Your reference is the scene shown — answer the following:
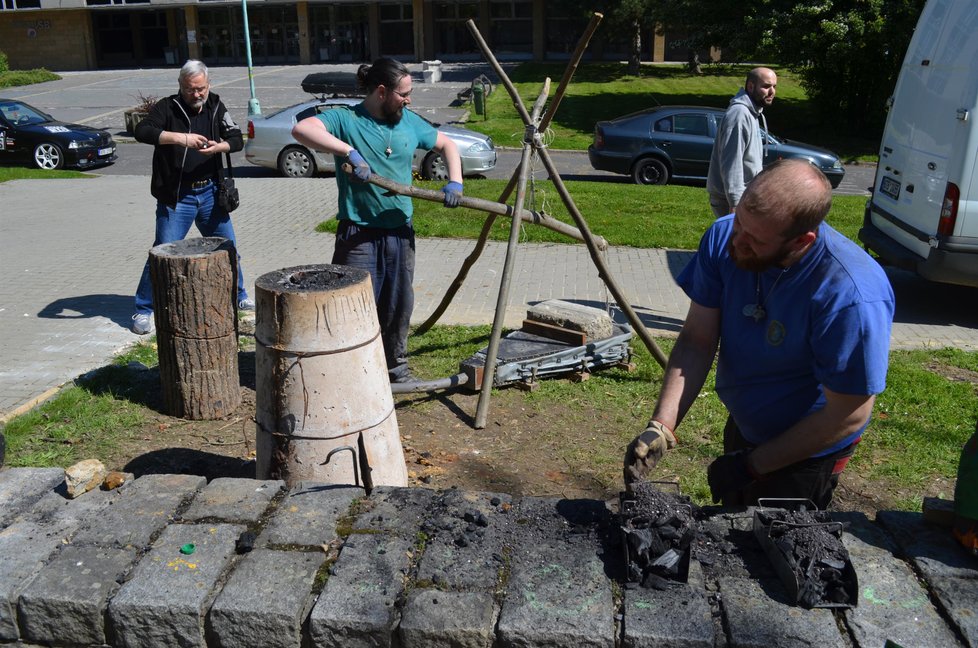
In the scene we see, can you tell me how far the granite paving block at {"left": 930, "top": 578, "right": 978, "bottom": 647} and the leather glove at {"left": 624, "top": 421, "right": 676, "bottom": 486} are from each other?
85 cm

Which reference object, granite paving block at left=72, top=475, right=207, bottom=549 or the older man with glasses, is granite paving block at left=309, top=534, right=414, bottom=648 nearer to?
granite paving block at left=72, top=475, right=207, bottom=549

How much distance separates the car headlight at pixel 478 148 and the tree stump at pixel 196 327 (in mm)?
10422

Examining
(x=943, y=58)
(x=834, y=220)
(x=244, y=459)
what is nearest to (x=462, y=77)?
(x=834, y=220)

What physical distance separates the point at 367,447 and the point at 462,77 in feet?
111

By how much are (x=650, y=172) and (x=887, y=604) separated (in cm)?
1393

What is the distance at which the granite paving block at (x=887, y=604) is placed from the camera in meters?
2.29

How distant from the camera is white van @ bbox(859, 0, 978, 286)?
703 centimetres

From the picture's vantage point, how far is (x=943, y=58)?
745 cm

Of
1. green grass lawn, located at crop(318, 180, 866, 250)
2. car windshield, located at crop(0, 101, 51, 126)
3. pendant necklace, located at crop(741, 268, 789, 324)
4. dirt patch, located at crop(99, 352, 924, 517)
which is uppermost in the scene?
pendant necklace, located at crop(741, 268, 789, 324)

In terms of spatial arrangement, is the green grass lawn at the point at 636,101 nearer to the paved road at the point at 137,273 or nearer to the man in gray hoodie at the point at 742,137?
the paved road at the point at 137,273

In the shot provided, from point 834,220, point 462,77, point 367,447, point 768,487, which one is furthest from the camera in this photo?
point 462,77

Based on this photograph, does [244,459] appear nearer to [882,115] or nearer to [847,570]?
[847,570]

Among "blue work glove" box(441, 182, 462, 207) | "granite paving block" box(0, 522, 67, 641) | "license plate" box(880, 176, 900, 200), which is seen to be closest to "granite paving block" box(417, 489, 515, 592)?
"granite paving block" box(0, 522, 67, 641)

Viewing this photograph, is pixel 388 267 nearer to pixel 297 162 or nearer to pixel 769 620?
pixel 769 620
